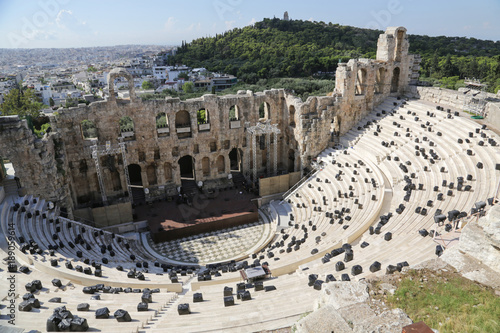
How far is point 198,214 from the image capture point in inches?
1058

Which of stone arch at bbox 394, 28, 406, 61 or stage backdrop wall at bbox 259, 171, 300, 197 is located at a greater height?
stone arch at bbox 394, 28, 406, 61

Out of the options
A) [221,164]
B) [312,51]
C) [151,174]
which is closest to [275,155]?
[221,164]

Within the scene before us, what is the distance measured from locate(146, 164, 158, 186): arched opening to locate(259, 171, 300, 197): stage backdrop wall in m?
9.49

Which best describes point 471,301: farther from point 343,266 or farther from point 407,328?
point 343,266

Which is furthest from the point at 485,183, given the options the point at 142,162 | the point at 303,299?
the point at 142,162

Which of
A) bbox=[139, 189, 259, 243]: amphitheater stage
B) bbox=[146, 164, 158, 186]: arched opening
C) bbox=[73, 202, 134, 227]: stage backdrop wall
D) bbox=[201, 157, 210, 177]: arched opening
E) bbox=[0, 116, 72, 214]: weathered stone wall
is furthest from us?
bbox=[201, 157, 210, 177]: arched opening

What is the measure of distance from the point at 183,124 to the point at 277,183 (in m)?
10.0

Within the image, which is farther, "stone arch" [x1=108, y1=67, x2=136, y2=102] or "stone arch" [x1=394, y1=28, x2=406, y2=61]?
"stone arch" [x1=394, y1=28, x2=406, y2=61]

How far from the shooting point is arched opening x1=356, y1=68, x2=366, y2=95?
102 ft

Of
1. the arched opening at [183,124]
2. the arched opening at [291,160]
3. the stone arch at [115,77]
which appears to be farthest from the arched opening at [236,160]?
the stone arch at [115,77]

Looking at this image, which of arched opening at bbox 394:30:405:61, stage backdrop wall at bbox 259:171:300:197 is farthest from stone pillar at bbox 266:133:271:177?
arched opening at bbox 394:30:405:61

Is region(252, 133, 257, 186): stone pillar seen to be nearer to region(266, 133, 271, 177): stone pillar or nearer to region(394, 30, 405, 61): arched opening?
region(266, 133, 271, 177): stone pillar

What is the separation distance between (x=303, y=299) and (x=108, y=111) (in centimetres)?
Answer: 2103

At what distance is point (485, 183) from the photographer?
18125 mm
